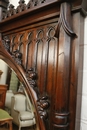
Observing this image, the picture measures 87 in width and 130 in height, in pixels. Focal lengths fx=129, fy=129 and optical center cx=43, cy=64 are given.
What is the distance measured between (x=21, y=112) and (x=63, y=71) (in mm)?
321

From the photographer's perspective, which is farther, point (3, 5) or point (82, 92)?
point (3, 5)

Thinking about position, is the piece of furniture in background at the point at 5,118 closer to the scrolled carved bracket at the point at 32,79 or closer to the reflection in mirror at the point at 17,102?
the reflection in mirror at the point at 17,102

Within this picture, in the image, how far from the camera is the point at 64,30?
0.46m

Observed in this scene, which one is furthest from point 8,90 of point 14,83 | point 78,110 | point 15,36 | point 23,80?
point 78,110

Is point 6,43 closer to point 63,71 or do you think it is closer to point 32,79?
point 32,79

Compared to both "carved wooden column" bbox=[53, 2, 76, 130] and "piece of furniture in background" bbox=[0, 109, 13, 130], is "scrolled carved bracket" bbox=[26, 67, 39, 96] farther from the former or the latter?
"piece of furniture in background" bbox=[0, 109, 13, 130]

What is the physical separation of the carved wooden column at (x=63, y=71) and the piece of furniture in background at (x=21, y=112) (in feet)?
0.60

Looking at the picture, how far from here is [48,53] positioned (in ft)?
1.78

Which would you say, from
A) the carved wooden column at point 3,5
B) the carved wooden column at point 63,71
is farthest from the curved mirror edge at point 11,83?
the carved wooden column at point 3,5

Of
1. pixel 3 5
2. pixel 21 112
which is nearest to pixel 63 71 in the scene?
pixel 21 112

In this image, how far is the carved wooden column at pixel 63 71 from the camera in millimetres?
434

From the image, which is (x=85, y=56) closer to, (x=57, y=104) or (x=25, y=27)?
(x=57, y=104)

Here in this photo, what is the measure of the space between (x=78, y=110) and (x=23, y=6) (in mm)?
529

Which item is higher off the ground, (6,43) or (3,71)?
(6,43)
